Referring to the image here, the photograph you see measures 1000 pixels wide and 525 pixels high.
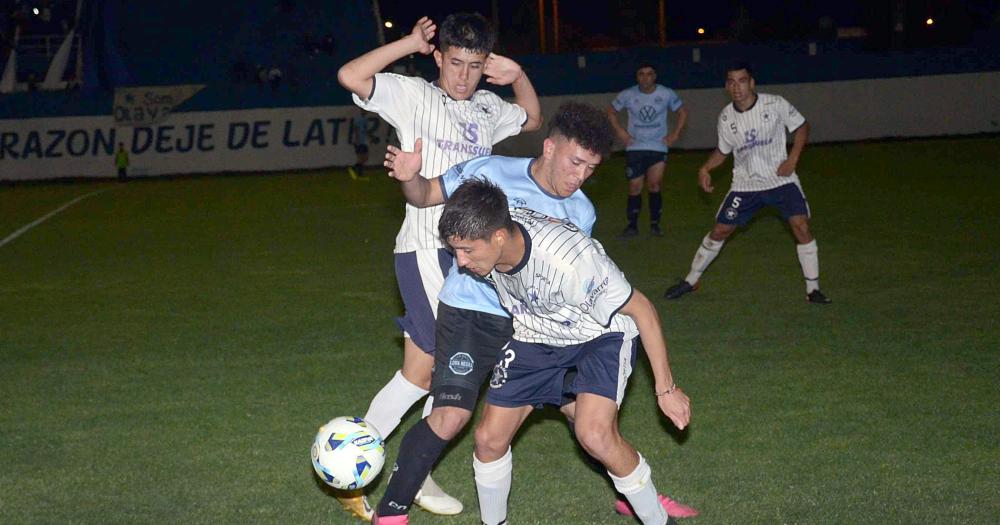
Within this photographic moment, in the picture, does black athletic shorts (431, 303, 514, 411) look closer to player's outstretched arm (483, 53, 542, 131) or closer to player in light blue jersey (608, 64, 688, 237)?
player's outstretched arm (483, 53, 542, 131)

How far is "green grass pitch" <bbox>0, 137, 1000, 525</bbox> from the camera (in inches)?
207

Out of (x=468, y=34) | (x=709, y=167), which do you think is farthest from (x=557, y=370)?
(x=709, y=167)

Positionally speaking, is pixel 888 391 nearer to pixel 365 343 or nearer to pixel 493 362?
pixel 493 362

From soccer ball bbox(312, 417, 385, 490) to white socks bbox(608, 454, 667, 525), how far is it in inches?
39.3

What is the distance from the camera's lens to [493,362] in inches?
185

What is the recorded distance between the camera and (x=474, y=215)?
13.2 feet

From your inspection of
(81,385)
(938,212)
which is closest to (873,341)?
(81,385)

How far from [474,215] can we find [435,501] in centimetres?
170

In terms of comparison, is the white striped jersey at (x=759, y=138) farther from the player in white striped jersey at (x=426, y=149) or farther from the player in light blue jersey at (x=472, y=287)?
the player in light blue jersey at (x=472, y=287)

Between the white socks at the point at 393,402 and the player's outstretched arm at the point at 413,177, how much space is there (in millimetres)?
880

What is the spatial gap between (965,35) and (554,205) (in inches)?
1241

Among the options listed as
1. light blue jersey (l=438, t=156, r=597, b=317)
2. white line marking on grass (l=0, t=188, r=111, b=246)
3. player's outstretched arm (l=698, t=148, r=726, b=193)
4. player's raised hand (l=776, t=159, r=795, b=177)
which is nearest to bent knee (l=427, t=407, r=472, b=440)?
light blue jersey (l=438, t=156, r=597, b=317)

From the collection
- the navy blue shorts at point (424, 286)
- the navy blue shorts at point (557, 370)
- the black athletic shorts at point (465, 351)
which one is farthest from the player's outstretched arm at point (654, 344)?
the navy blue shorts at point (424, 286)

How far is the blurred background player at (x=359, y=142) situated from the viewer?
1067 inches
